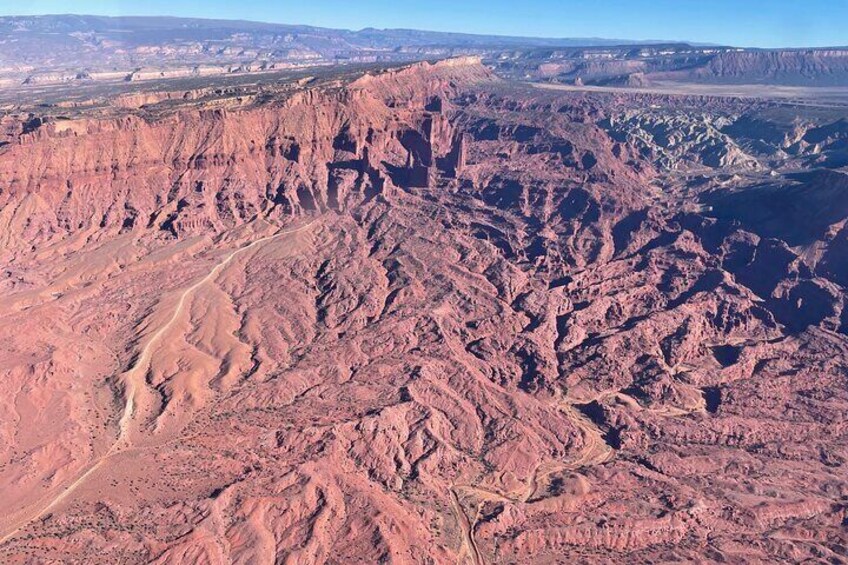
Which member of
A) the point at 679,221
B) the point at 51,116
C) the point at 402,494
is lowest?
the point at 402,494

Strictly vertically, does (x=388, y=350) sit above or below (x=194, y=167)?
Answer: below

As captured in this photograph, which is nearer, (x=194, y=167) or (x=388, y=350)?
(x=388, y=350)

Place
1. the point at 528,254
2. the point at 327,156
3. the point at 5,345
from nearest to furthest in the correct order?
the point at 5,345 → the point at 528,254 → the point at 327,156

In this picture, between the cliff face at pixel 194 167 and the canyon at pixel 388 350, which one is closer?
the canyon at pixel 388 350

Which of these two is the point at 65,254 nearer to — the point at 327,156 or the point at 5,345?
the point at 5,345

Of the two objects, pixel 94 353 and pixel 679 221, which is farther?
pixel 679 221

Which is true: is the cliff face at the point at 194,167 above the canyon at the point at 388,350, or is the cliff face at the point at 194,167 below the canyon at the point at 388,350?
above

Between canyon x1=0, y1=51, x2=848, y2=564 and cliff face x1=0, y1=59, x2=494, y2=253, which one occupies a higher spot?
cliff face x1=0, y1=59, x2=494, y2=253

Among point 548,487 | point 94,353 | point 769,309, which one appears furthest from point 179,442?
point 769,309
